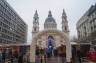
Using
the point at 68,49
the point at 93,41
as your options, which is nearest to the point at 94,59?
the point at 68,49

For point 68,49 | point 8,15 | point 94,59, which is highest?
point 8,15

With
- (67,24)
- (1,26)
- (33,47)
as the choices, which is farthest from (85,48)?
(67,24)

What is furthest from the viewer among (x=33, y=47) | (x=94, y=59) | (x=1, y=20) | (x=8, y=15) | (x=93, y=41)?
(x=8, y=15)

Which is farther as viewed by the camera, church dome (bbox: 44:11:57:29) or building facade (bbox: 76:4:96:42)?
church dome (bbox: 44:11:57:29)

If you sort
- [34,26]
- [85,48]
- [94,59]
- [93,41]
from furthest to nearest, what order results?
[34,26], [93,41], [85,48], [94,59]

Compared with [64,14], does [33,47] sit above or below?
below

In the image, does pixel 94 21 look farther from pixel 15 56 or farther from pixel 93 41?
pixel 15 56

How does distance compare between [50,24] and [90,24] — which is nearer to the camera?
[90,24]

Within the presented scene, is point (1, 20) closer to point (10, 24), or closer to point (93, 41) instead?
point (10, 24)

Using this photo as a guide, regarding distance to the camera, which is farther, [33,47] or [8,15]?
[8,15]

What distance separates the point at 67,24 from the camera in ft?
226

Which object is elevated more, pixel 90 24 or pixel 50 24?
pixel 50 24

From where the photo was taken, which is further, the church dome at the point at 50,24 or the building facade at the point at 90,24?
the church dome at the point at 50,24

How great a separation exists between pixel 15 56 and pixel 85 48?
11711 mm
